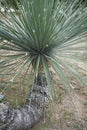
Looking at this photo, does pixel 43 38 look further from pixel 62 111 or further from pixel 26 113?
pixel 62 111

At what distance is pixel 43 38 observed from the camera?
1.83m

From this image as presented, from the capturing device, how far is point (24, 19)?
1.86 metres

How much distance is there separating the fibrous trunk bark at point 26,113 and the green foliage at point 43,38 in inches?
7.5

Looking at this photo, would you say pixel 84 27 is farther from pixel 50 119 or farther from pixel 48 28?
pixel 50 119

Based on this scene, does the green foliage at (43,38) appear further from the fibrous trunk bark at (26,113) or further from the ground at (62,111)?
the ground at (62,111)

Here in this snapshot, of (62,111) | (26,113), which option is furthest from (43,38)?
(62,111)

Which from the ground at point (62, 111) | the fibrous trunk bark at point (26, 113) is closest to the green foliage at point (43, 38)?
the fibrous trunk bark at point (26, 113)

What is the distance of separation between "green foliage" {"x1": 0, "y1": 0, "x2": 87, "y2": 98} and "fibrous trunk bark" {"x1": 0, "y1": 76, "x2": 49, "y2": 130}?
19 centimetres

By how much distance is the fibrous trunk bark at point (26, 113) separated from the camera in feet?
6.23

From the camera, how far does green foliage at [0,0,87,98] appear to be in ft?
5.88

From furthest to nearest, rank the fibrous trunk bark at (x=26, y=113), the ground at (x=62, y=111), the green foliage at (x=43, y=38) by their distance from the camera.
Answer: the ground at (x=62, y=111), the fibrous trunk bark at (x=26, y=113), the green foliage at (x=43, y=38)

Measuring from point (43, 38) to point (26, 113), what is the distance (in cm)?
66

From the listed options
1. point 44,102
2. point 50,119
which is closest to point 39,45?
point 44,102

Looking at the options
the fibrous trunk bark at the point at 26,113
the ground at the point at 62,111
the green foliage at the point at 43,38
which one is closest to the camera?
the green foliage at the point at 43,38
